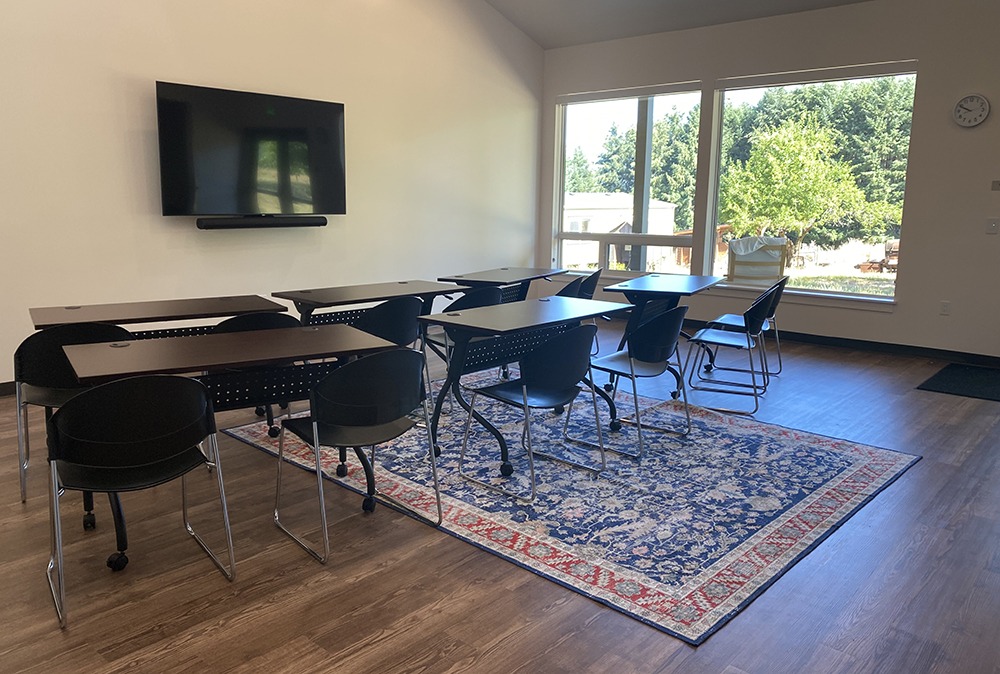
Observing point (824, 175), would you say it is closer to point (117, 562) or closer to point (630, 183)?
point (630, 183)

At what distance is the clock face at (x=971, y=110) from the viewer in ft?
19.7

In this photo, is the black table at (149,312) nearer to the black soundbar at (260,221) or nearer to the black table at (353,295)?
the black table at (353,295)

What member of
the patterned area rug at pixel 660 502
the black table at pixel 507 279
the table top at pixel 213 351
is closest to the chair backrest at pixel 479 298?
the black table at pixel 507 279

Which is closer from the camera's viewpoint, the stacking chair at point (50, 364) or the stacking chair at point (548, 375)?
the stacking chair at point (50, 364)

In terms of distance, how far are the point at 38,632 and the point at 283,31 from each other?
5.23 meters

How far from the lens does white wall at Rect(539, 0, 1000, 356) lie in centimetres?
607

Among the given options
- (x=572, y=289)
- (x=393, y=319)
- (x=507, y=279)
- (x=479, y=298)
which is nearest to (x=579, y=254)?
(x=507, y=279)

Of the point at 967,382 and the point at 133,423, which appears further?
the point at 967,382

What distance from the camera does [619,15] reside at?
7.57m

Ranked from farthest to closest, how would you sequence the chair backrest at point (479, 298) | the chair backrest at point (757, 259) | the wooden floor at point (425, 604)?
the chair backrest at point (757, 259) < the chair backrest at point (479, 298) < the wooden floor at point (425, 604)

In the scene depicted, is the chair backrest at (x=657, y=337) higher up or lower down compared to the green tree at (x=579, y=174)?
lower down

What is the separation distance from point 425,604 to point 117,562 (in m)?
1.20

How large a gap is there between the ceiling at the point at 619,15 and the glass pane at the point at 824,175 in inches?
29.2

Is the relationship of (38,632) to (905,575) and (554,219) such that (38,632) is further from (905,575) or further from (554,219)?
(554,219)
